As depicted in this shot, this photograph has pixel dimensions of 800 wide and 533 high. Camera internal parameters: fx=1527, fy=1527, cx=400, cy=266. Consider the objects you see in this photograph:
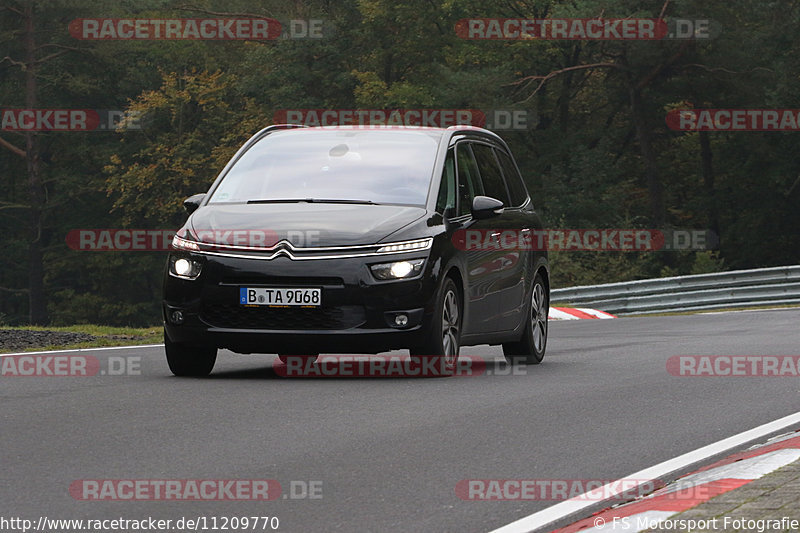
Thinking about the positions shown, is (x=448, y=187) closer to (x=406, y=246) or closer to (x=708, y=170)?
(x=406, y=246)

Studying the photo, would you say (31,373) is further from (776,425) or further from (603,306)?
(603,306)

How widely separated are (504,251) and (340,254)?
2262 mm

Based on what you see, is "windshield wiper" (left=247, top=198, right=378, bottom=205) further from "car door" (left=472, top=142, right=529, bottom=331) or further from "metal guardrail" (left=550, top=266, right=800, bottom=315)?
"metal guardrail" (left=550, top=266, right=800, bottom=315)

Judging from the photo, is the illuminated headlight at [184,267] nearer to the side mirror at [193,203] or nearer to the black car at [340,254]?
the black car at [340,254]

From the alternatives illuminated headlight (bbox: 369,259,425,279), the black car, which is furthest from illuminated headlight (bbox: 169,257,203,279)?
illuminated headlight (bbox: 369,259,425,279)

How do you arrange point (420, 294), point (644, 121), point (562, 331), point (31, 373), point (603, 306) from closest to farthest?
1. point (420, 294)
2. point (31, 373)
3. point (562, 331)
4. point (603, 306)
5. point (644, 121)

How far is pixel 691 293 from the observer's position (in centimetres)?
2978

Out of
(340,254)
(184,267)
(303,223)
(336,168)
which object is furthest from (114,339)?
(340,254)

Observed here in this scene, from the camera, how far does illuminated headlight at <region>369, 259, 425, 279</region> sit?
1098 cm

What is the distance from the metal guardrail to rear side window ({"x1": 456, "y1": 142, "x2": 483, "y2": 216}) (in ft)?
51.2

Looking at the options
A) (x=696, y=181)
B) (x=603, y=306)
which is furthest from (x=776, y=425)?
(x=696, y=181)

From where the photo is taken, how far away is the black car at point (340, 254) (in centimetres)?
1091

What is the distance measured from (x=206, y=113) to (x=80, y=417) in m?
54.9

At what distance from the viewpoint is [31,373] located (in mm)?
11758
